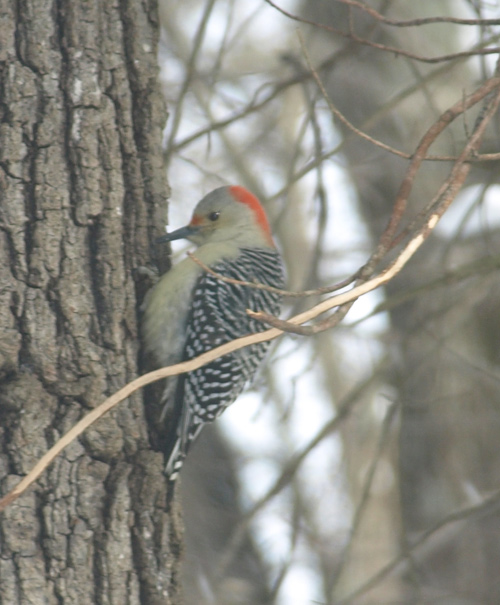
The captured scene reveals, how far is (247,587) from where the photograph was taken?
229 inches

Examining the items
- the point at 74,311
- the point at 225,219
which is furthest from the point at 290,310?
the point at 74,311

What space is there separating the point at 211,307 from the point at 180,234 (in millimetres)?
339

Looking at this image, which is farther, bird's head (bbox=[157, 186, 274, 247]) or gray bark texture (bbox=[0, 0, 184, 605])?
bird's head (bbox=[157, 186, 274, 247])

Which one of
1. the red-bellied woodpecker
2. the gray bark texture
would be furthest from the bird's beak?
the gray bark texture

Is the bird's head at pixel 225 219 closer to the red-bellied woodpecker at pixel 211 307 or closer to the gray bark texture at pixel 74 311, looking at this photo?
the red-bellied woodpecker at pixel 211 307

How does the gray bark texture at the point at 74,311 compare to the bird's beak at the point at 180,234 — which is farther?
the bird's beak at the point at 180,234

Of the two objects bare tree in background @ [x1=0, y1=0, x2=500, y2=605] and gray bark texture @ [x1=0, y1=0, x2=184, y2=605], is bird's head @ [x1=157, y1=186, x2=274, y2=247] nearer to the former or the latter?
bare tree in background @ [x1=0, y1=0, x2=500, y2=605]

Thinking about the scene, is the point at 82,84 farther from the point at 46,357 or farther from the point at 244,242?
the point at 244,242

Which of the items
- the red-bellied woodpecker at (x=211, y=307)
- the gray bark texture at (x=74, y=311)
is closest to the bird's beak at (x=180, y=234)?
the red-bellied woodpecker at (x=211, y=307)

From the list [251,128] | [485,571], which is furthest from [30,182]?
[251,128]

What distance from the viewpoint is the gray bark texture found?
2.45 metres

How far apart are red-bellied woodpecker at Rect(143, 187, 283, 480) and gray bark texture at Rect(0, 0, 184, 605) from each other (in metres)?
0.21

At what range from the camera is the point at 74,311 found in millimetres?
2598

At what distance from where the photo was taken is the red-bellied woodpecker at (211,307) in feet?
10.0
